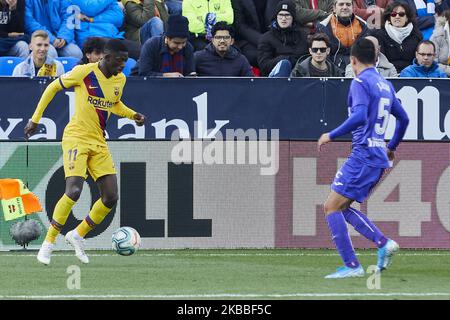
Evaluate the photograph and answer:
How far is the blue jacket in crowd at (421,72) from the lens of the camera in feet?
51.2

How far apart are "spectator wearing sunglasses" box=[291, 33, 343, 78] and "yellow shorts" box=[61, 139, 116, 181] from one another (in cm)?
359

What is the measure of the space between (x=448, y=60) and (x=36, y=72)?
5.78 m

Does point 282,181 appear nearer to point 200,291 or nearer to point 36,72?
point 36,72

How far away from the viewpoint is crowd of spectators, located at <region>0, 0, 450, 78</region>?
15227 mm

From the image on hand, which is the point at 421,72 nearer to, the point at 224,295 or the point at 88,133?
the point at 88,133

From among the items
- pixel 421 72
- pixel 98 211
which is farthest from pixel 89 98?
pixel 421 72

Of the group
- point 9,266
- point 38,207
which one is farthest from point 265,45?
point 9,266

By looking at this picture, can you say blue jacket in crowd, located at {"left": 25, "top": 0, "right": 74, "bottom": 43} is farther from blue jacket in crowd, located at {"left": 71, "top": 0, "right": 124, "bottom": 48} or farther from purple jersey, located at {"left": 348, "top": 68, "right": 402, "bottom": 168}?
purple jersey, located at {"left": 348, "top": 68, "right": 402, "bottom": 168}

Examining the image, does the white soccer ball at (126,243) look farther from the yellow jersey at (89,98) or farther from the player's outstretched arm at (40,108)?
the player's outstretched arm at (40,108)

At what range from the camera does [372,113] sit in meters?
10.9

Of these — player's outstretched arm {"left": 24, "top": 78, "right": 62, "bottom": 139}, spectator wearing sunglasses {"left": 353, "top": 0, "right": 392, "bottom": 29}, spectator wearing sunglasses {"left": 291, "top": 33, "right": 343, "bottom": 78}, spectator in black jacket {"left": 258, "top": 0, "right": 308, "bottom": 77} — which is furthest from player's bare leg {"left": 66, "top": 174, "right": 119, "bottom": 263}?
spectator wearing sunglasses {"left": 353, "top": 0, "right": 392, "bottom": 29}

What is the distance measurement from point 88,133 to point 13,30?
434 cm

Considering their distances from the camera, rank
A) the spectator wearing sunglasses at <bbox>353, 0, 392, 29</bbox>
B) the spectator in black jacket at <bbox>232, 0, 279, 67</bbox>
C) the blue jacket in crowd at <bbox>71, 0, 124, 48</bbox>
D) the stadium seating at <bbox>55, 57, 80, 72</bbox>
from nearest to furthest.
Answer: the stadium seating at <bbox>55, 57, 80, 72</bbox>, the blue jacket in crowd at <bbox>71, 0, 124, 48</bbox>, the spectator in black jacket at <bbox>232, 0, 279, 67</bbox>, the spectator wearing sunglasses at <bbox>353, 0, 392, 29</bbox>

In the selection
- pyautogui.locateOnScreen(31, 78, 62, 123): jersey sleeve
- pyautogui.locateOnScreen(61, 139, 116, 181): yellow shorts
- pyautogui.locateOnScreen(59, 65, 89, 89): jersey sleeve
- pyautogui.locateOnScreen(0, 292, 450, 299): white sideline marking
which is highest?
pyautogui.locateOnScreen(59, 65, 89, 89): jersey sleeve
